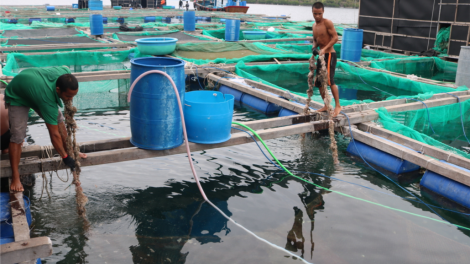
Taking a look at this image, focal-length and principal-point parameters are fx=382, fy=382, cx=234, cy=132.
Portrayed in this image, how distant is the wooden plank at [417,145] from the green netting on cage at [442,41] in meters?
9.31

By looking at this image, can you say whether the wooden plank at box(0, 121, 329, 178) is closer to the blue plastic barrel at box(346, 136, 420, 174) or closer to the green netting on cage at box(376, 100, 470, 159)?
the blue plastic barrel at box(346, 136, 420, 174)

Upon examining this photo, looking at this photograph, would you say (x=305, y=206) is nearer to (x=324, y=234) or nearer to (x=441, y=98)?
(x=324, y=234)

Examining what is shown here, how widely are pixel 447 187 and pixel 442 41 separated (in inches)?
419

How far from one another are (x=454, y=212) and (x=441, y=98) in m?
3.84

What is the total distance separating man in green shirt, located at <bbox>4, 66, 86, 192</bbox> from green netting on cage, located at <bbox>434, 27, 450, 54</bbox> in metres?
13.4

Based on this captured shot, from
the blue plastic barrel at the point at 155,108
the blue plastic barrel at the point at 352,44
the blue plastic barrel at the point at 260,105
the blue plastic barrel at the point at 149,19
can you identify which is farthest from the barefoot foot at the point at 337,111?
the blue plastic barrel at the point at 149,19

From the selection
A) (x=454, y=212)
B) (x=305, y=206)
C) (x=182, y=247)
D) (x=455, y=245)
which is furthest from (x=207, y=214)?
(x=454, y=212)

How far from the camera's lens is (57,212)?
14.2 ft

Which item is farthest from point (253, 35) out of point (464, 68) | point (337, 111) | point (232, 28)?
point (337, 111)

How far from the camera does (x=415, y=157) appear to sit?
5137mm

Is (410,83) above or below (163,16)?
below

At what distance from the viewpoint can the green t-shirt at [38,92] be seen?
3621mm

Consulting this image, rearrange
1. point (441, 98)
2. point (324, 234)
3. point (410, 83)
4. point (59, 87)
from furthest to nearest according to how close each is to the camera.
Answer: point (410, 83)
point (441, 98)
point (324, 234)
point (59, 87)

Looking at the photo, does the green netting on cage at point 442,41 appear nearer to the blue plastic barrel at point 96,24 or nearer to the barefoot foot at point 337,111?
the barefoot foot at point 337,111
